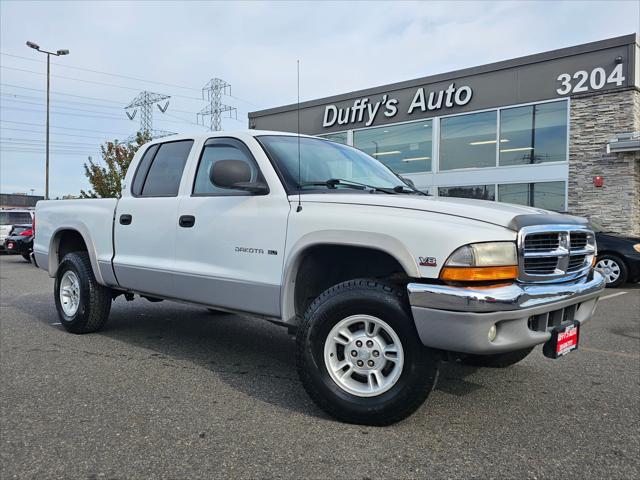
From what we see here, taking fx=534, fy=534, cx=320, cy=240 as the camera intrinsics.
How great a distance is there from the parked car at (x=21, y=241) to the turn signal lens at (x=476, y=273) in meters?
16.6

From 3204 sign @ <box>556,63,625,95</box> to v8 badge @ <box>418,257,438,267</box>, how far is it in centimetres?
1358

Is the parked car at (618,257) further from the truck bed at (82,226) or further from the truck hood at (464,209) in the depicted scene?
the truck bed at (82,226)

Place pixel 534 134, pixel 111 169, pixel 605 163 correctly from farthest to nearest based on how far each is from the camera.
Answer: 1. pixel 111 169
2. pixel 534 134
3. pixel 605 163

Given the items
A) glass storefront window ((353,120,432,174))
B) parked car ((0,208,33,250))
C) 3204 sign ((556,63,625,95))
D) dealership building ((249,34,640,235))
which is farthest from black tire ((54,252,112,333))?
parked car ((0,208,33,250))

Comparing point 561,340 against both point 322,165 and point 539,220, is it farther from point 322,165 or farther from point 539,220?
point 322,165

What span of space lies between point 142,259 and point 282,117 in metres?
18.0

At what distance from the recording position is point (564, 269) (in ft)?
10.7

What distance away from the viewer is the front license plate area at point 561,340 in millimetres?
3064

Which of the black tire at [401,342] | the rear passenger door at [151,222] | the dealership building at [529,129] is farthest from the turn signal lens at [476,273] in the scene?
the dealership building at [529,129]

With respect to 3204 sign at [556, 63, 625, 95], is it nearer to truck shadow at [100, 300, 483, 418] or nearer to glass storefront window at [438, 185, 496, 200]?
glass storefront window at [438, 185, 496, 200]

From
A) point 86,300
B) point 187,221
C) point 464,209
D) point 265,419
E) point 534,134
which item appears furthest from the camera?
point 534,134

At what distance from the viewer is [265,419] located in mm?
3234

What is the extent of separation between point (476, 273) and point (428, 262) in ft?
0.84

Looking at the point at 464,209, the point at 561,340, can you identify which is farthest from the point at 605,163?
the point at 464,209
